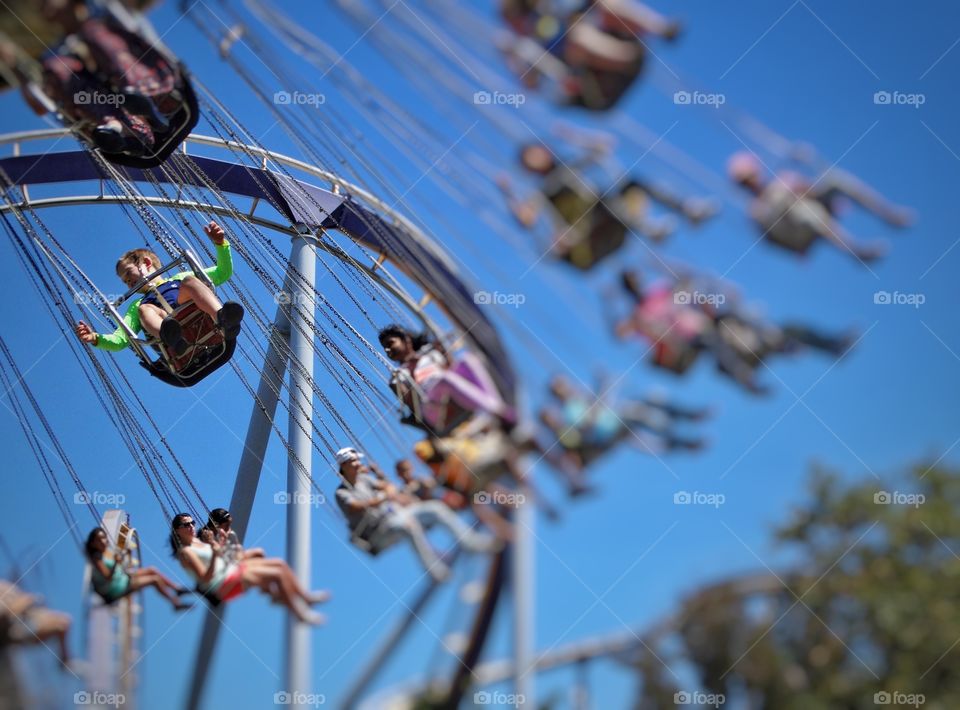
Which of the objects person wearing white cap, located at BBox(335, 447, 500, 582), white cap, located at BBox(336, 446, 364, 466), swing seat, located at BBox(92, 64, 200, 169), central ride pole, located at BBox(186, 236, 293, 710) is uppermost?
swing seat, located at BBox(92, 64, 200, 169)

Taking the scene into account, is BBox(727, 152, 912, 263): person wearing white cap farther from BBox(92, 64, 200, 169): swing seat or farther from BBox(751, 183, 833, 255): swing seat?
BBox(92, 64, 200, 169): swing seat

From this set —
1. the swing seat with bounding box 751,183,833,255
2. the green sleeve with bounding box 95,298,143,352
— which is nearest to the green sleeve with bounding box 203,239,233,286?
the green sleeve with bounding box 95,298,143,352

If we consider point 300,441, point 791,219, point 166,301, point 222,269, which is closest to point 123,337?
point 166,301

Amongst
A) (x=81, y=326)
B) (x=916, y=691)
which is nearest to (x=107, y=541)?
(x=81, y=326)

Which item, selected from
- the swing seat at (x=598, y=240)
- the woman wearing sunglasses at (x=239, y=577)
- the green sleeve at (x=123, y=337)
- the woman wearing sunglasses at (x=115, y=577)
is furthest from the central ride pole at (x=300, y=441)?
the swing seat at (x=598, y=240)

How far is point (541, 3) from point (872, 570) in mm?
4218

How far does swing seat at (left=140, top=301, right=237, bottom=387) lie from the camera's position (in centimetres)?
701

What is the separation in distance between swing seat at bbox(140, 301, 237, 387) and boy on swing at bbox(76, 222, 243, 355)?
47mm

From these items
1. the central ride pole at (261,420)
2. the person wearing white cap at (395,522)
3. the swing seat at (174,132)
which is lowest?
the person wearing white cap at (395,522)

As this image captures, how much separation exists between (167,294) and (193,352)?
35cm

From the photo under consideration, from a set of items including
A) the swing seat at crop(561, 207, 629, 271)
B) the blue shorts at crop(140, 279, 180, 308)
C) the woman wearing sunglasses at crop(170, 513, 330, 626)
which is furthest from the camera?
the blue shorts at crop(140, 279, 180, 308)

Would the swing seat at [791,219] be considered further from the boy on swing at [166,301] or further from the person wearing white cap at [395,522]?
the boy on swing at [166,301]

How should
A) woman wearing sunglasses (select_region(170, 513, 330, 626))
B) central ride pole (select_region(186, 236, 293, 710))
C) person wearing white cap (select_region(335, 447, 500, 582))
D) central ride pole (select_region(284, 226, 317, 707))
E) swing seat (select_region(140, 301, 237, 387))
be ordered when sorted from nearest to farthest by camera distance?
1. person wearing white cap (select_region(335, 447, 500, 582))
2. central ride pole (select_region(284, 226, 317, 707))
3. woman wearing sunglasses (select_region(170, 513, 330, 626))
4. swing seat (select_region(140, 301, 237, 387))
5. central ride pole (select_region(186, 236, 293, 710))

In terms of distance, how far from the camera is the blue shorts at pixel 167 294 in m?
7.13
